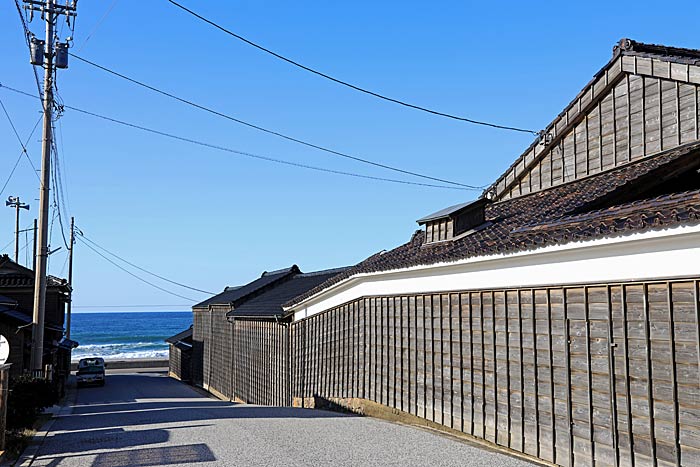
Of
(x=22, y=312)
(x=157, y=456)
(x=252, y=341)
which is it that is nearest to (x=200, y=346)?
(x=252, y=341)

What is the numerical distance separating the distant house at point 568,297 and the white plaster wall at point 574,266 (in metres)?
0.02

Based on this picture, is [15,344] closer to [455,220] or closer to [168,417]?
[168,417]

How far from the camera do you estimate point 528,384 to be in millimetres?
9914

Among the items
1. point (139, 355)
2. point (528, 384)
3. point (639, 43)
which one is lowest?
point (139, 355)

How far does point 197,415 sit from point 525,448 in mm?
8440

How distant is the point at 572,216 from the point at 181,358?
37219 millimetres

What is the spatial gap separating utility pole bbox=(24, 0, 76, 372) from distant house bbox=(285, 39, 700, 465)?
23.9ft

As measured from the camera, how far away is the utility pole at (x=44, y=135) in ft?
55.1

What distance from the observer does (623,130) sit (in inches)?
571

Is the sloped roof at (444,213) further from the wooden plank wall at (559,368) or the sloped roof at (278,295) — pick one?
the sloped roof at (278,295)

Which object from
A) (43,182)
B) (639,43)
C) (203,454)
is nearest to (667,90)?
(639,43)

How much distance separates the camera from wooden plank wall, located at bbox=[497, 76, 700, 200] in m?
13.0

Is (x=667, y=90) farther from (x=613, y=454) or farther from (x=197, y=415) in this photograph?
(x=197, y=415)

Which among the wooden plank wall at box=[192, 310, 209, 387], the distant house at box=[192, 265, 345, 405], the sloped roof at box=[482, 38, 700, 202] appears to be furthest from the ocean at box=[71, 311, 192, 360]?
the sloped roof at box=[482, 38, 700, 202]
